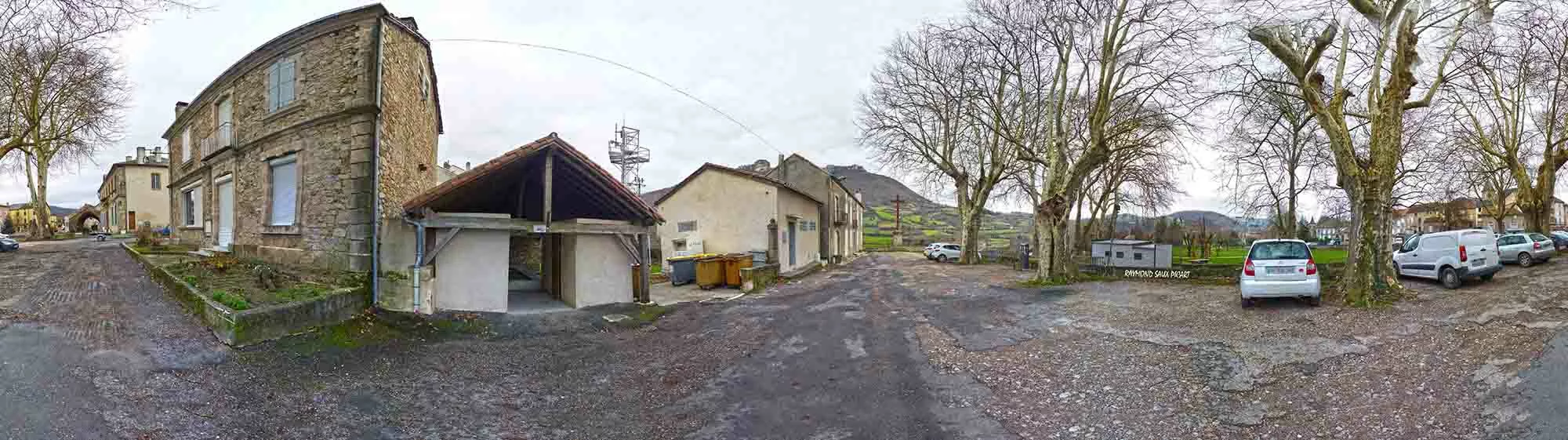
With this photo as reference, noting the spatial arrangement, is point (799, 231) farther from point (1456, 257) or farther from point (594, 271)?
point (1456, 257)

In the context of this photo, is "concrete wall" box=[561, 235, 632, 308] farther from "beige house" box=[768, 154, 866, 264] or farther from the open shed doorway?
"beige house" box=[768, 154, 866, 264]

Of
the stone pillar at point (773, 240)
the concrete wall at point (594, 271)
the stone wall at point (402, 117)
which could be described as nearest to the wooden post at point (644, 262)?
the concrete wall at point (594, 271)

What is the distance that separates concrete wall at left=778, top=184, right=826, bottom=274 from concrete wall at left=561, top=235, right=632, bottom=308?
35.7 ft

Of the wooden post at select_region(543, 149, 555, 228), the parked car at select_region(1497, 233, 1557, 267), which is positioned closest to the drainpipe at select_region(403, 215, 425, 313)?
the wooden post at select_region(543, 149, 555, 228)

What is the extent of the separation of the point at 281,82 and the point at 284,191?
213 cm

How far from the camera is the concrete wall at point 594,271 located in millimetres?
12516

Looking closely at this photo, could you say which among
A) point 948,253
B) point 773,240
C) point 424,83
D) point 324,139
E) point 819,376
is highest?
point 424,83

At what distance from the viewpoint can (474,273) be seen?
11266mm

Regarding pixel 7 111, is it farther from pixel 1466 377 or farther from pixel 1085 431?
pixel 1466 377

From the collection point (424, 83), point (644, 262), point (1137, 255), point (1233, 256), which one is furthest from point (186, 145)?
point (1233, 256)

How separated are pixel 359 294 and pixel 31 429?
5864 millimetres

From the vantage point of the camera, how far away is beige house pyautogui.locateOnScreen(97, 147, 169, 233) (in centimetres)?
4162

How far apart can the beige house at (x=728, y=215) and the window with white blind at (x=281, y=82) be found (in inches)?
548

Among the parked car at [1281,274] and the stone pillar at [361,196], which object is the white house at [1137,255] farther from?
the stone pillar at [361,196]
